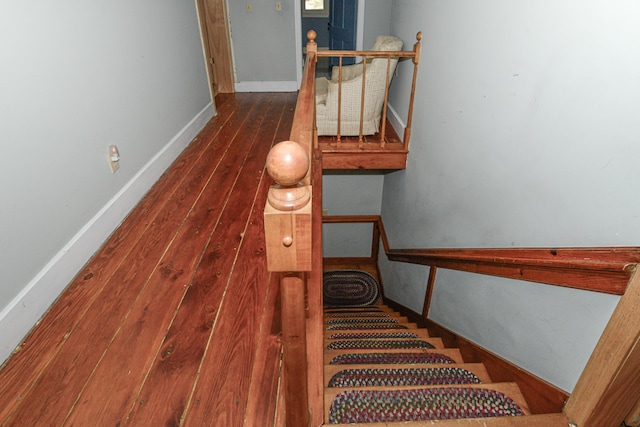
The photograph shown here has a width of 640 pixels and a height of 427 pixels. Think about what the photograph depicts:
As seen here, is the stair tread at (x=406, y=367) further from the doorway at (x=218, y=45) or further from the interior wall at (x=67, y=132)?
the doorway at (x=218, y=45)

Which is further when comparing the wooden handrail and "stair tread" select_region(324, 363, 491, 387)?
"stair tread" select_region(324, 363, 491, 387)

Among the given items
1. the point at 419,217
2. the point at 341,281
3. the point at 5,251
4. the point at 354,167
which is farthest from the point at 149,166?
the point at 341,281

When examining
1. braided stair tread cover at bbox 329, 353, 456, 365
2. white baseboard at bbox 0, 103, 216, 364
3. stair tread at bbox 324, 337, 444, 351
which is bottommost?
stair tread at bbox 324, 337, 444, 351

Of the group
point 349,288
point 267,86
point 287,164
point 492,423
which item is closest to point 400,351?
point 492,423

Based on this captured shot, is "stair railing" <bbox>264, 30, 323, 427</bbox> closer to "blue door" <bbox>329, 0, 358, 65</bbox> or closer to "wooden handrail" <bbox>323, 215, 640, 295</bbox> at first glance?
"wooden handrail" <bbox>323, 215, 640, 295</bbox>

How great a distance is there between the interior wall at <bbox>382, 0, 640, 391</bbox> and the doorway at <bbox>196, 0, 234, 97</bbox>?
317cm

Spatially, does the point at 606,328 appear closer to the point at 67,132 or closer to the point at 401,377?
the point at 401,377

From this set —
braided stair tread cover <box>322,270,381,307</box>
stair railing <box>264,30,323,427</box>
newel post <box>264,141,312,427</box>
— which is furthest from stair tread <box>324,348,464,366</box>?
braided stair tread cover <box>322,270,381,307</box>

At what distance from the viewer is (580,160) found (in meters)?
1.23

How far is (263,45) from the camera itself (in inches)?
198

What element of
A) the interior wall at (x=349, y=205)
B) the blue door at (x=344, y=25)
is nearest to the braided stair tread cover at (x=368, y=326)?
the interior wall at (x=349, y=205)

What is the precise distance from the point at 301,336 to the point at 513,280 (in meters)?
1.11

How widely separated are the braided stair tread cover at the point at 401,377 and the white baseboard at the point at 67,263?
130 centimetres

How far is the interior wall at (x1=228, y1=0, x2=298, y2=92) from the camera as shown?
483cm
